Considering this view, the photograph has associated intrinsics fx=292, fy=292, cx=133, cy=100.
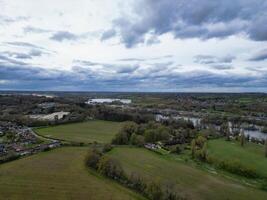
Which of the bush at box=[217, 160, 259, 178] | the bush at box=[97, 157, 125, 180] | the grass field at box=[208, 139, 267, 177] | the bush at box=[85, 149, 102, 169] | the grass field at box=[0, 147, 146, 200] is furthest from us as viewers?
Answer: the grass field at box=[208, 139, 267, 177]

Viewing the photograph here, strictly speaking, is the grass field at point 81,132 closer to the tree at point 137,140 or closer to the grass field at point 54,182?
the tree at point 137,140

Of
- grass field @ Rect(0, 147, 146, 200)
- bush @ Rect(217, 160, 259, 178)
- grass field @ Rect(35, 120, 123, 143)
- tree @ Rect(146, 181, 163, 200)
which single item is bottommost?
bush @ Rect(217, 160, 259, 178)

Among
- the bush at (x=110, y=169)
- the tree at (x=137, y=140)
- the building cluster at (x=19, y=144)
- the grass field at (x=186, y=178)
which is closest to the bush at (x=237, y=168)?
the grass field at (x=186, y=178)

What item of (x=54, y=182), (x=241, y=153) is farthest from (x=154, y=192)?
(x=241, y=153)

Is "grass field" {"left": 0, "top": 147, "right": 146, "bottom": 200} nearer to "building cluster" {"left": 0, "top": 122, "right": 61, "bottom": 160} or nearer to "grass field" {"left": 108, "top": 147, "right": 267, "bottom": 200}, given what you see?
"building cluster" {"left": 0, "top": 122, "right": 61, "bottom": 160}

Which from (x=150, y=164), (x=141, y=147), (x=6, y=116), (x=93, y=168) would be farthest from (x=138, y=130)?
(x=6, y=116)

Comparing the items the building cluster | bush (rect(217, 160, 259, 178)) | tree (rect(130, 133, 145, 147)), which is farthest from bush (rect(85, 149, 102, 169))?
bush (rect(217, 160, 259, 178))

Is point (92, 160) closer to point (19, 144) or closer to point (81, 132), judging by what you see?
point (19, 144)

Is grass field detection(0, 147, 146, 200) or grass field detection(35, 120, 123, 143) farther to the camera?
grass field detection(35, 120, 123, 143)
